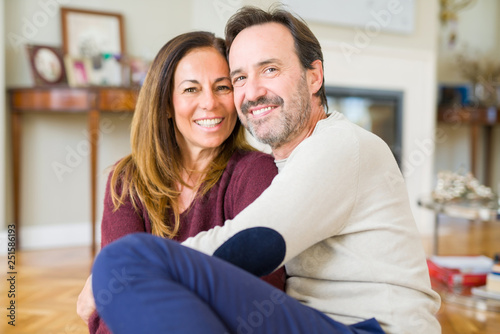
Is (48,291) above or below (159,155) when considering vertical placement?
below

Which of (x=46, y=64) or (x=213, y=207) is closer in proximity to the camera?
(x=213, y=207)

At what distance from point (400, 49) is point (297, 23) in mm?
2962

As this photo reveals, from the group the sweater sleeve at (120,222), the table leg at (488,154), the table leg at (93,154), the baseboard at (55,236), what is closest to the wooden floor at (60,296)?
the baseboard at (55,236)

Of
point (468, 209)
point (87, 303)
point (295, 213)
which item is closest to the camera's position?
point (295, 213)

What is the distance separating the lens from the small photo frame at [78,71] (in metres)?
3.07

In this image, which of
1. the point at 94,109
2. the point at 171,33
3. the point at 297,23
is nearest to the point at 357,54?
the point at 171,33

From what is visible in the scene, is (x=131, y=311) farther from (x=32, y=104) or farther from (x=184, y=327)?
(x=32, y=104)

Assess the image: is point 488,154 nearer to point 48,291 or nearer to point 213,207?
point 48,291

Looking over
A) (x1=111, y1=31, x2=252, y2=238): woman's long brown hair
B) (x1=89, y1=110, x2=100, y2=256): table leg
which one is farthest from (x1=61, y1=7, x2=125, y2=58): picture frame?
(x1=111, y1=31, x2=252, y2=238): woman's long brown hair

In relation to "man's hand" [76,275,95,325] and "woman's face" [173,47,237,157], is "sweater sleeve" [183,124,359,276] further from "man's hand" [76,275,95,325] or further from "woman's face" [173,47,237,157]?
"woman's face" [173,47,237,157]

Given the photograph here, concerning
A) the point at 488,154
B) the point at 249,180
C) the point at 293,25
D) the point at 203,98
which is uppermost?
the point at 293,25

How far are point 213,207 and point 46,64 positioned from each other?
2.24 metres

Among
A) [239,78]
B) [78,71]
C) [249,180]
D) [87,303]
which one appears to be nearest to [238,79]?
[239,78]

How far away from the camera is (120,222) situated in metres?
1.30
